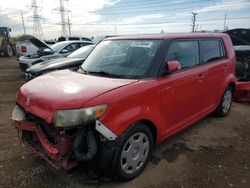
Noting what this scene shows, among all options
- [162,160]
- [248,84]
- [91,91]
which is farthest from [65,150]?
[248,84]

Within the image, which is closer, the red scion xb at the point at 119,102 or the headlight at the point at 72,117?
the headlight at the point at 72,117

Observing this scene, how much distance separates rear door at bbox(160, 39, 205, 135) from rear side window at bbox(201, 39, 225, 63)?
24cm

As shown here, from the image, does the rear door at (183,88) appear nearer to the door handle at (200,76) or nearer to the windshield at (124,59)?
the door handle at (200,76)

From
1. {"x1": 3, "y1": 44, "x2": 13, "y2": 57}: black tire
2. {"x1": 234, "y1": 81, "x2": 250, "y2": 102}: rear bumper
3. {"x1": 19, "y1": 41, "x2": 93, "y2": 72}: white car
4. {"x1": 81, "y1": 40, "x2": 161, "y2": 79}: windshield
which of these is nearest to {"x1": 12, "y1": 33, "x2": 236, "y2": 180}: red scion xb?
{"x1": 81, "y1": 40, "x2": 161, "y2": 79}: windshield

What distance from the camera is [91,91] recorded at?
2.93m

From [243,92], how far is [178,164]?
400cm

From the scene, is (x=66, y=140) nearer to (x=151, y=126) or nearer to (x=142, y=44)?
(x=151, y=126)

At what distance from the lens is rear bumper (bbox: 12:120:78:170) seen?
286 centimetres

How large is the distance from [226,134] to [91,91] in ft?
9.62

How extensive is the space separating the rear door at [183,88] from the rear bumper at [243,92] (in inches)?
108

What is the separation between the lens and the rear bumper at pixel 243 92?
6699mm

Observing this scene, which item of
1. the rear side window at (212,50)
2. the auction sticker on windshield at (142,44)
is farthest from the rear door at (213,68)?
the auction sticker on windshield at (142,44)

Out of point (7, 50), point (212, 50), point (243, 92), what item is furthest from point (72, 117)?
point (7, 50)

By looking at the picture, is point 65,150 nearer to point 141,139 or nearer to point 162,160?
point 141,139
